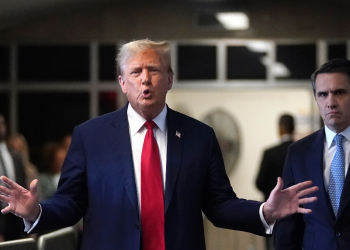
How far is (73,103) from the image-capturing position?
451 inches

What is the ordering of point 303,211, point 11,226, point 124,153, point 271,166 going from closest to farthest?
point 303,211 < point 124,153 < point 11,226 < point 271,166

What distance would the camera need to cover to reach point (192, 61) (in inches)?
440

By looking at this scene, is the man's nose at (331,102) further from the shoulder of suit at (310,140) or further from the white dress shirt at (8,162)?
the white dress shirt at (8,162)

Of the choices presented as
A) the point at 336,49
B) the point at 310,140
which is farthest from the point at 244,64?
the point at 310,140

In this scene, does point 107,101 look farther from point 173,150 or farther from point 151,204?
point 151,204

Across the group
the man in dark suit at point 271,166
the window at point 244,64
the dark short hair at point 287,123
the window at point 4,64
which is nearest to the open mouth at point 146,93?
the man in dark suit at point 271,166

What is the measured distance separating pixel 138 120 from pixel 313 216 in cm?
98

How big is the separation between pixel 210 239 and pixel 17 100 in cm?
455

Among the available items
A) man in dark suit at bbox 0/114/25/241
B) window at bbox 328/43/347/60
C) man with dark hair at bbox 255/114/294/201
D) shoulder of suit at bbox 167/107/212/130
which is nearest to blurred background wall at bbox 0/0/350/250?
window at bbox 328/43/347/60

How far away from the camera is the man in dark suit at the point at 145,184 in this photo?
8.98 feet

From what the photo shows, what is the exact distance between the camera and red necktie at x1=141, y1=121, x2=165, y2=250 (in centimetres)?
274

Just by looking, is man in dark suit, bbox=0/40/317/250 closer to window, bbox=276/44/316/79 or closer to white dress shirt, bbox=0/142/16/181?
white dress shirt, bbox=0/142/16/181

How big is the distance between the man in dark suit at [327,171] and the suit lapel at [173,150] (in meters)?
0.69

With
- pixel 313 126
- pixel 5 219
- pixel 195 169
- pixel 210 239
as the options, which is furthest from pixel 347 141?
pixel 313 126
